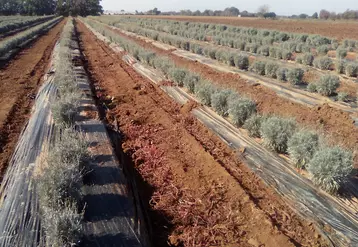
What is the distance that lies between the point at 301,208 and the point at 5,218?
4.65 m

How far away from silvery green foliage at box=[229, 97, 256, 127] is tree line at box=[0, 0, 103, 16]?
312 ft

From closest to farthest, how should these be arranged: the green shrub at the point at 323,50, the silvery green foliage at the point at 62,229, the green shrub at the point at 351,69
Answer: the silvery green foliage at the point at 62,229 → the green shrub at the point at 351,69 → the green shrub at the point at 323,50

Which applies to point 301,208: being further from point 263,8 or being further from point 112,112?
point 263,8

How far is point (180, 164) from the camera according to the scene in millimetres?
6695

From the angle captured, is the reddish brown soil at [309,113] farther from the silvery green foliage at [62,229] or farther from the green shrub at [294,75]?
the silvery green foliage at [62,229]

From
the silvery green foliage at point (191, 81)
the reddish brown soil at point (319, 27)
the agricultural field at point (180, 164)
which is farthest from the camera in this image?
the reddish brown soil at point (319, 27)

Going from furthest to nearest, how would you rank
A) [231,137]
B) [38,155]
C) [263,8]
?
[263,8] < [231,137] < [38,155]

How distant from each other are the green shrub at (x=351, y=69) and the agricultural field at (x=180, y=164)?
1.93 feet

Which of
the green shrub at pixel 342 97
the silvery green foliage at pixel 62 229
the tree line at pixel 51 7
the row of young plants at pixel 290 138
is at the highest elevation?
the silvery green foliage at pixel 62 229

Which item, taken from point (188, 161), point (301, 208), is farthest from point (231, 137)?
point (301, 208)

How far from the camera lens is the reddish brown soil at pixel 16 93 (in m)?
8.16

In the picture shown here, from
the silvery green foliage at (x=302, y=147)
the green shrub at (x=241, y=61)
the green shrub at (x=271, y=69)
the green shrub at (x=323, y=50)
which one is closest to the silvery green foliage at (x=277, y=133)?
the silvery green foliage at (x=302, y=147)

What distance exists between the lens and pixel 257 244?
14.8 feet

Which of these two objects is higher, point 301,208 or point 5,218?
point 5,218
